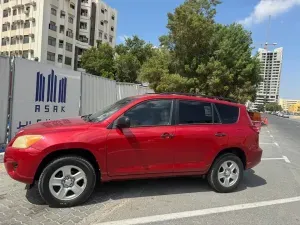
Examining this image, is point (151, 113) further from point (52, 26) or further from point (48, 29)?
point (52, 26)

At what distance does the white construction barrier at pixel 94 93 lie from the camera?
36.0 ft

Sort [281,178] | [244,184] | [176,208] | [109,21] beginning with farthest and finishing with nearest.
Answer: [109,21]
[281,178]
[244,184]
[176,208]

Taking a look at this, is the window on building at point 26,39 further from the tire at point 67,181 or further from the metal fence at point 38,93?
the tire at point 67,181

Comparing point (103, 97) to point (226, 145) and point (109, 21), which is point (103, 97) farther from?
point (109, 21)

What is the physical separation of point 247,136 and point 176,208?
208 cm

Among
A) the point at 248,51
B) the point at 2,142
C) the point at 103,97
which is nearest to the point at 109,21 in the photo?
the point at 248,51

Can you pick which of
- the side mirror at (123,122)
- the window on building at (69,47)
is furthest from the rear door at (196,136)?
the window on building at (69,47)

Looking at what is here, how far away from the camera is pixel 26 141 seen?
426 cm

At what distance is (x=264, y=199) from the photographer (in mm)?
5324

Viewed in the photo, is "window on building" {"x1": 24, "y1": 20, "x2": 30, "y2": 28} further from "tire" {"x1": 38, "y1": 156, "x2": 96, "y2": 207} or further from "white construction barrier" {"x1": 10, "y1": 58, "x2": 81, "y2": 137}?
"tire" {"x1": 38, "y1": 156, "x2": 96, "y2": 207}

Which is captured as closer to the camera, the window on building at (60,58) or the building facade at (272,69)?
the window on building at (60,58)

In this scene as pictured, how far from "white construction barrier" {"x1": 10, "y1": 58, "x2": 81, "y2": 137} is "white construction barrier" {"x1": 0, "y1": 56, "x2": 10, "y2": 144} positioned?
20 centimetres

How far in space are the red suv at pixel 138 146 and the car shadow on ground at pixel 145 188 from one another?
0.36m

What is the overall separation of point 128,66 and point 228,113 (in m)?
40.2
